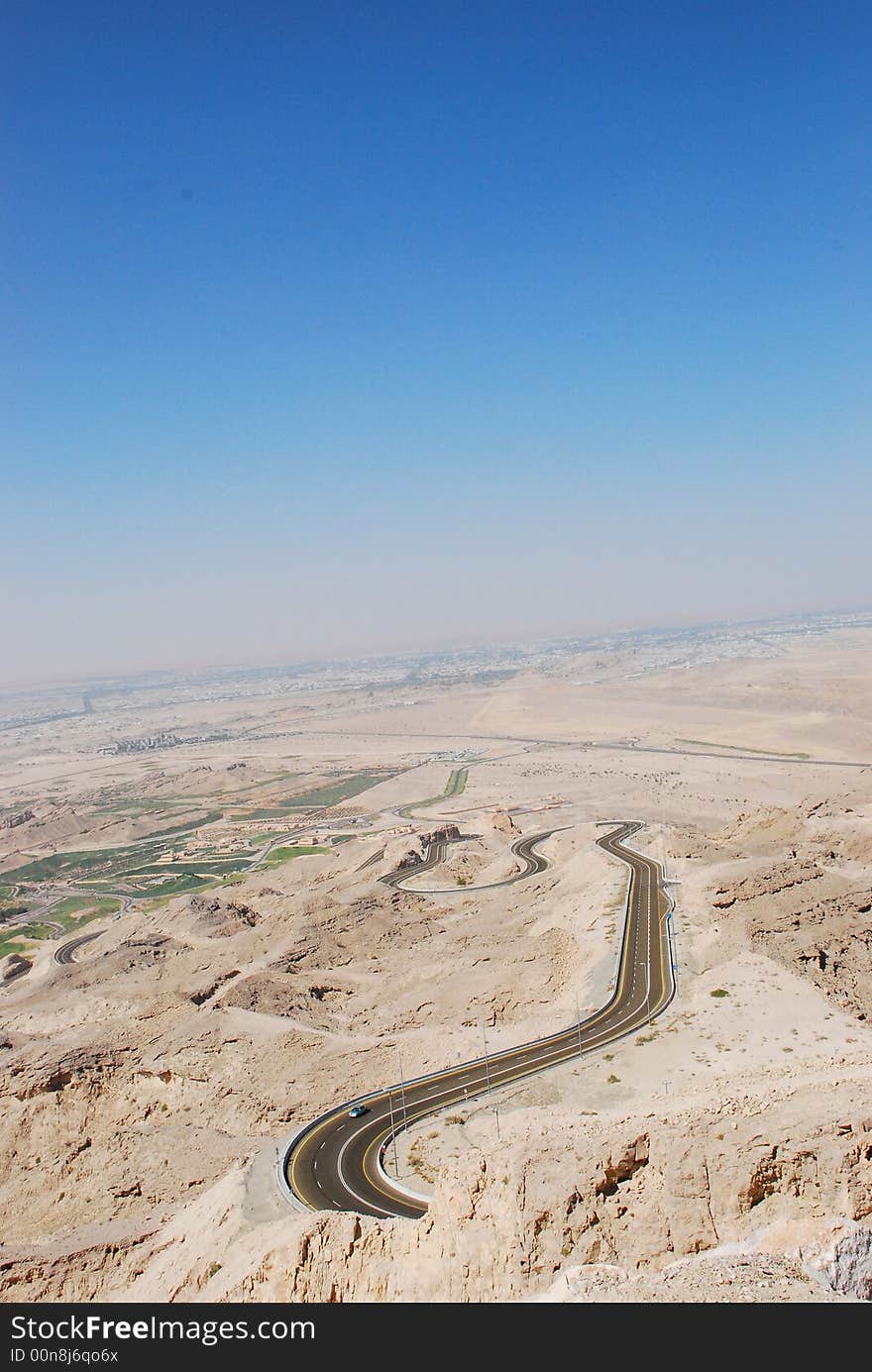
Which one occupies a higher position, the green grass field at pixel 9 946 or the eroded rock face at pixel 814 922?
the eroded rock face at pixel 814 922

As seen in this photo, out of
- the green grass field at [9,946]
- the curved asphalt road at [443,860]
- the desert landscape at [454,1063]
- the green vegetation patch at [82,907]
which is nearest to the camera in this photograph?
the desert landscape at [454,1063]

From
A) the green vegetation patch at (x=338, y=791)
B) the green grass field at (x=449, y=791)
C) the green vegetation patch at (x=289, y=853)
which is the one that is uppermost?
the green vegetation patch at (x=338, y=791)

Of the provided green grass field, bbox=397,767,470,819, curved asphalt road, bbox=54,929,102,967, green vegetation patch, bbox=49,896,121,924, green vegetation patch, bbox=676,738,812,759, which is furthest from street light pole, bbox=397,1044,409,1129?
green vegetation patch, bbox=676,738,812,759

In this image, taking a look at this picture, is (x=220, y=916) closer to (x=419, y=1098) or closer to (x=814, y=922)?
(x=419, y=1098)

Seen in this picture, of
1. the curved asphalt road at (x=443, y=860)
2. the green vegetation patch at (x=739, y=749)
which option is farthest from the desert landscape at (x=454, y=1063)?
the green vegetation patch at (x=739, y=749)

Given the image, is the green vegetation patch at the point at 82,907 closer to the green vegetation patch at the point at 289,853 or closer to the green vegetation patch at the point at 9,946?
the green vegetation patch at the point at 9,946

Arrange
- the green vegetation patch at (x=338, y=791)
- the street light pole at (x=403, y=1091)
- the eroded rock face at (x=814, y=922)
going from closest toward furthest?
1. the street light pole at (x=403, y=1091)
2. the eroded rock face at (x=814, y=922)
3. the green vegetation patch at (x=338, y=791)
